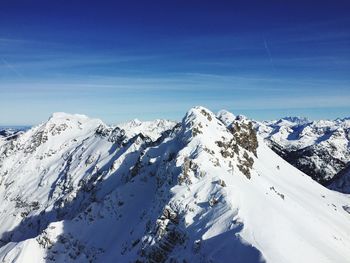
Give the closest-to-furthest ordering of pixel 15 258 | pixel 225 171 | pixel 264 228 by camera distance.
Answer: pixel 264 228 < pixel 225 171 < pixel 15 258

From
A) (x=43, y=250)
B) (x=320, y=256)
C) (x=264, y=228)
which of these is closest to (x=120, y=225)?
(x=43, y=250)

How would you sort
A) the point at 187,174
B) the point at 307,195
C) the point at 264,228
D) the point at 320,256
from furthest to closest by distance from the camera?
the point at 307,195 → the point at 187,174 → the point at 264,228 → the point at 320,256

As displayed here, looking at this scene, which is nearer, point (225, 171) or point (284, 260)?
point (284, 260)

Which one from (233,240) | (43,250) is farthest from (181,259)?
(43,250)

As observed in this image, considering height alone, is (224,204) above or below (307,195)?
above

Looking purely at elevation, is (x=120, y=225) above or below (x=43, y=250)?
above

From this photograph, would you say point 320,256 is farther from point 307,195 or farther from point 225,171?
point 307,195

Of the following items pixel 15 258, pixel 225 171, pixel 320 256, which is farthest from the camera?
pixel 15 258

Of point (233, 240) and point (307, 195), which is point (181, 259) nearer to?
point (233, 240)

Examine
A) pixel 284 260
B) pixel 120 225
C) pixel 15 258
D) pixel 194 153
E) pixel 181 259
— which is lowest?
pixel 15 258
